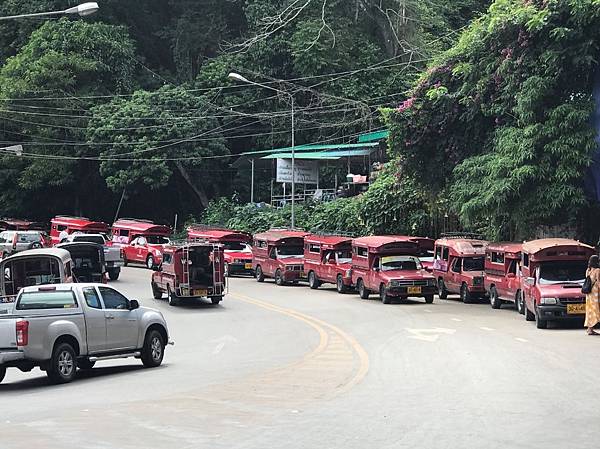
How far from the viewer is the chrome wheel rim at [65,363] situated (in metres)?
15.9

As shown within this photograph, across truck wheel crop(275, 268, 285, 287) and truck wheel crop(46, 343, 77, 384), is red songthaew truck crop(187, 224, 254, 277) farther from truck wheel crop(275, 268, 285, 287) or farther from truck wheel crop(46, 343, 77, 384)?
truck wheel crop(46, 343, 77, 384)

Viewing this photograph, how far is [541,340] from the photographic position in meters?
20.6

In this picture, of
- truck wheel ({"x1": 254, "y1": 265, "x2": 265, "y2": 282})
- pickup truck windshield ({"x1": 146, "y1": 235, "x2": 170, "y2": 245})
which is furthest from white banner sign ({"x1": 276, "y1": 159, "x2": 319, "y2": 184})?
truck wheel ({"x1": 254, "y1": 265, "x2": 265, "y2": 282})

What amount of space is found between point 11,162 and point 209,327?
3956 centimetres

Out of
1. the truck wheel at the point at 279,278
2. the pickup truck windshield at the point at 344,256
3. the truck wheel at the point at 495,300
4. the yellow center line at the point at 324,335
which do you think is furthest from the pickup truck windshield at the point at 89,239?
the truck wheel at the point at 495,300

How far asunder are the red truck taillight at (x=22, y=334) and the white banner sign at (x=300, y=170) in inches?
1364

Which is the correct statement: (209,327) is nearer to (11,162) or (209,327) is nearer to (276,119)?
(276,119)

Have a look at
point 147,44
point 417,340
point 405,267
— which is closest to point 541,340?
point 417,340

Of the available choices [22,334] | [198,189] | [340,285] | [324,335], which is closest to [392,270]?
[340,285]

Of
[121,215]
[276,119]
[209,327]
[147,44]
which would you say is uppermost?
[147,44]

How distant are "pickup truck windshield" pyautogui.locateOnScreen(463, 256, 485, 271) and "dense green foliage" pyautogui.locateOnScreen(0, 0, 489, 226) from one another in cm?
2363

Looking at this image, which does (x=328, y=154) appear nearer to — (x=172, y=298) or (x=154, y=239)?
(x=154, y=239)

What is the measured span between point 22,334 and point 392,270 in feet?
60.0

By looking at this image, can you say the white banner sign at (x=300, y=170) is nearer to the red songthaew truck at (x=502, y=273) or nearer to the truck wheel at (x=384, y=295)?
the truck wheel at (x=384, y=295)
